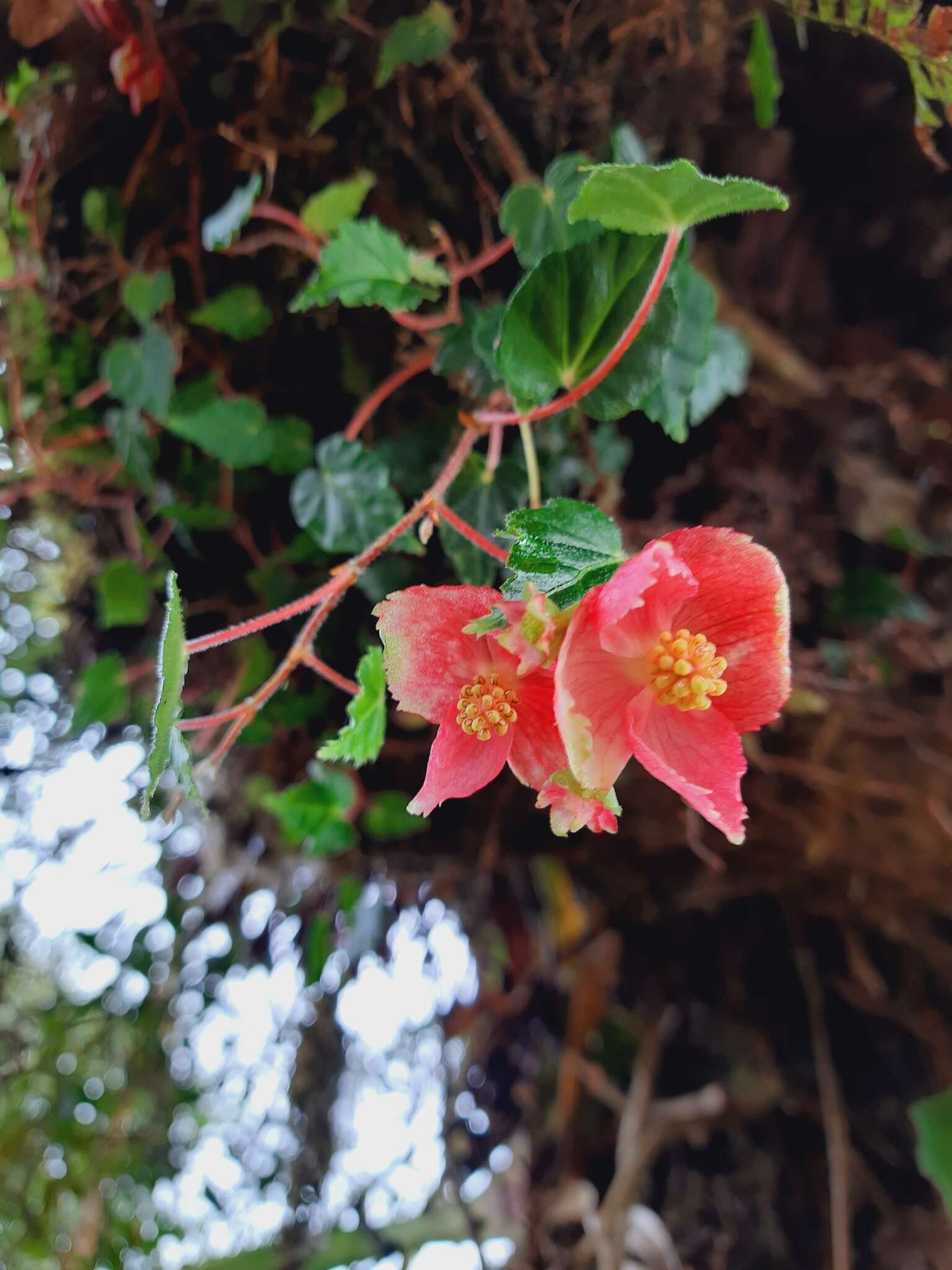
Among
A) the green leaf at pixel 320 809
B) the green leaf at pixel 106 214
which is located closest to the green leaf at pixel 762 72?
the green leaf at pixel 106 214

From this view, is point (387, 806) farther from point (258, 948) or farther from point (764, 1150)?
point (764, 1150)

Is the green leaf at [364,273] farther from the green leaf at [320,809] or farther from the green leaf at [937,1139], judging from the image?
the green leaf at [937,1139]

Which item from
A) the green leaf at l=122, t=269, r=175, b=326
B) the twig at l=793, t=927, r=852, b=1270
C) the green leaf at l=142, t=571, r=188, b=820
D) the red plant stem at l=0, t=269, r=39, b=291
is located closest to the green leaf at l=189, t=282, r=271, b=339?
the green leaf at l=122, t=269, r=175, b=326

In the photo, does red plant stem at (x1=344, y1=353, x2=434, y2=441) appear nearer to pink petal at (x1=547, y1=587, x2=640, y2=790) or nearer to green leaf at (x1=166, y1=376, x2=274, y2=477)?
green leaf at (x1=166, y1=376, x2=274, y2=477)

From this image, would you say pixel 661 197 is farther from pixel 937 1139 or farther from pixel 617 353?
pixel 937 1139

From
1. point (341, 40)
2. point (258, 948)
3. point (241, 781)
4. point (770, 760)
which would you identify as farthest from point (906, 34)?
point (258, 948)
